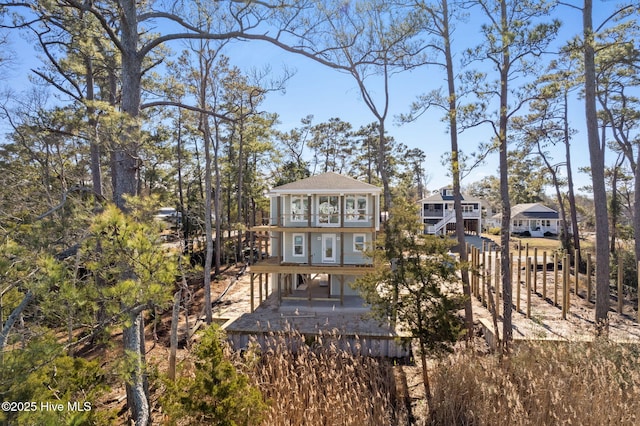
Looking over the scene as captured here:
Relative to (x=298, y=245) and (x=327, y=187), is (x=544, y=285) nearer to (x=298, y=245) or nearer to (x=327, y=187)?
(x=327, y=187)

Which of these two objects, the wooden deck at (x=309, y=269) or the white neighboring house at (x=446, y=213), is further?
the white neighboring house at (x=446, y=213)

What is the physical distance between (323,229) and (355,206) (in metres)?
1.92

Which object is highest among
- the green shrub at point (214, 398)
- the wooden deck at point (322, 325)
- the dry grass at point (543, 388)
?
the green shrub at point (214, 398)

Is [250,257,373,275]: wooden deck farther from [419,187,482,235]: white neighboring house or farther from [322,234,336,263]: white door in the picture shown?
[419,187,482,235]: white neighboring house

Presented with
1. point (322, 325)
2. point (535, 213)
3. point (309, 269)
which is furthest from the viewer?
point (535, 213)

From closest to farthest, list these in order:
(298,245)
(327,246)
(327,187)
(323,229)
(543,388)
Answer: (543,388), (323,229), (327,187), (327,246), (298,245)

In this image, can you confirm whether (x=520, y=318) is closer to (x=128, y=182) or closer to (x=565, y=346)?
(x=565, y=346)

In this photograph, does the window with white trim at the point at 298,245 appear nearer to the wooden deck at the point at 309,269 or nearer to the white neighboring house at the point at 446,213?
the wooden deck at the point at 309,269

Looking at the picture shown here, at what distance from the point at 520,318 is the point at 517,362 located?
254 inches

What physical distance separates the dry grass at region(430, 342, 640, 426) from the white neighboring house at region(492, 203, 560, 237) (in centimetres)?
3794

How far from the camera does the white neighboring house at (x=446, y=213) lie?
3628 centimetres

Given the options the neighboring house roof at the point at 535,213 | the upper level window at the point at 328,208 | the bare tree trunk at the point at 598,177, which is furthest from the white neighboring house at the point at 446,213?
the bare tree trunk at the point at 598,177

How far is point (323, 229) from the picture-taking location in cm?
1309

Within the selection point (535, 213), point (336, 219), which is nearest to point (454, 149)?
point (336, 219)
